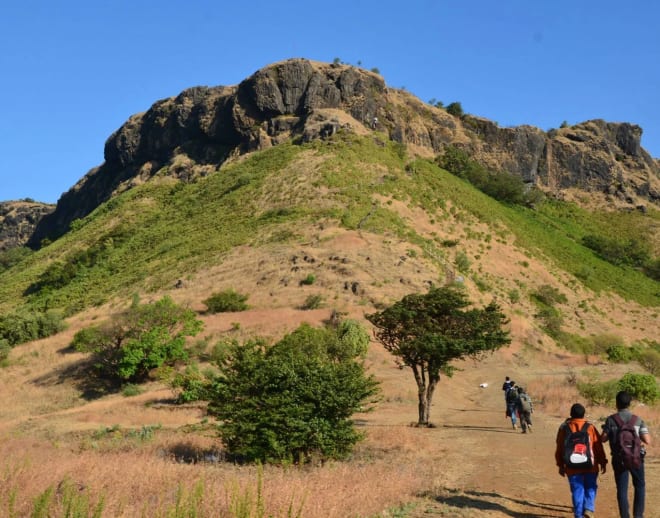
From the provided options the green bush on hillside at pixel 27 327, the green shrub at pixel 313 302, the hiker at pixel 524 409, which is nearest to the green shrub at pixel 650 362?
the hiker at pixel 524 409

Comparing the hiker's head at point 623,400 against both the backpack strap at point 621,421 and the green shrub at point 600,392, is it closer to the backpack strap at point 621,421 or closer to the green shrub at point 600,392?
the backpack strap at point 621,421

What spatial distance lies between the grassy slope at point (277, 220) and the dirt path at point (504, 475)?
99.5ft

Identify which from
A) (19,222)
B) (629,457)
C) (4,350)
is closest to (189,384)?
(4,350)

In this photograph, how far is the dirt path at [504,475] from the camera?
794 cm

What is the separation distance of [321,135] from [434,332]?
179 feet

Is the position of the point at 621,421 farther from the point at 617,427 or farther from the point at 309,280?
the point at 309,280

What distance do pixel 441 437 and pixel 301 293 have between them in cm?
2256

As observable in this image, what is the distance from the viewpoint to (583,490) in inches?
273

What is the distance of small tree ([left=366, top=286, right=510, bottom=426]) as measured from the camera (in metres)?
17.5

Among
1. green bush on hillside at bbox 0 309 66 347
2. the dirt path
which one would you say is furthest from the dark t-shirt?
green bush on hillside at bbox 0 309 66 347

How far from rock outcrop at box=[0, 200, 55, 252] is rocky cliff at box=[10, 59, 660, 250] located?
6.49 m

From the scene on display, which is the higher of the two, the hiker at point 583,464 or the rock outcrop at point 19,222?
the rock outcrop at point 19,222

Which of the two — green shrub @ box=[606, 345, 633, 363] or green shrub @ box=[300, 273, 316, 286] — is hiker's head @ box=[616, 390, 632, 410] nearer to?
green shrub @ box=[300, 273, 316, 286]

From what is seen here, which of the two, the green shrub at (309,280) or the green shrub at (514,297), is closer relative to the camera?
the green shrub at (309,280)
